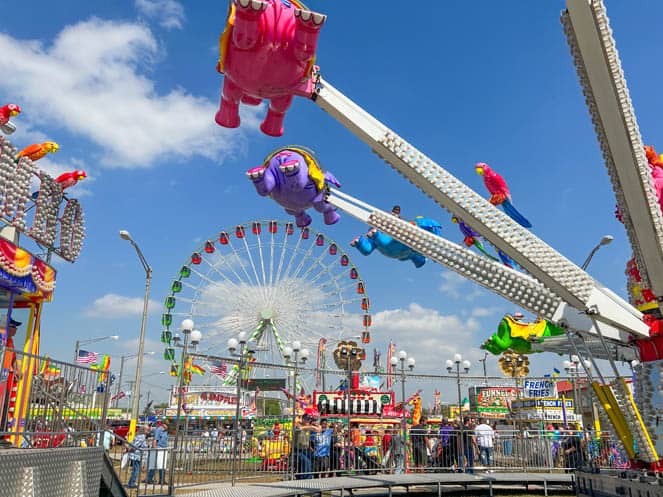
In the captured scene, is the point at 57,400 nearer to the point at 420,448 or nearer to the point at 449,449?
the point at 420,448

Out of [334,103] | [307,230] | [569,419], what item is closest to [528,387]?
[569,419]

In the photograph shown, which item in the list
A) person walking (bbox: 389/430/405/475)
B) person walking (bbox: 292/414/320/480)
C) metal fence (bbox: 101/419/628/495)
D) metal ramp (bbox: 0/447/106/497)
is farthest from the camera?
person walking (bbox: 389/430/405/475)

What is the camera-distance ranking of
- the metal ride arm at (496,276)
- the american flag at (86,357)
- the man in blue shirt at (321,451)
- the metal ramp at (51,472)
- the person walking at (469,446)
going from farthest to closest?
1. the american flag at (86,357)
2. the person walking at (469,446)
3. the man in blue shirt at (321,451)
4. the metal ride arm at (496,276)
5. the metal ramp at (51,472)

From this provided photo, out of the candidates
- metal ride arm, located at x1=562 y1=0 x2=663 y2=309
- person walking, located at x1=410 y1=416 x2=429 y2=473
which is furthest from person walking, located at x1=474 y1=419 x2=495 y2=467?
metal ride arm, located at x1=562 y1=0 x2=663 y2=309

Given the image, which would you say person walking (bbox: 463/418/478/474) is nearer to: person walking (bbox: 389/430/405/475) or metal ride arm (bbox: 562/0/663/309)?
person walking (bbox: 389/430/405/475)

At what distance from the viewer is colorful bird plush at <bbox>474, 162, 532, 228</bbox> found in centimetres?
883

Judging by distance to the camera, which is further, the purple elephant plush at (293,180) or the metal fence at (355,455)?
the metal fence at (355,455)

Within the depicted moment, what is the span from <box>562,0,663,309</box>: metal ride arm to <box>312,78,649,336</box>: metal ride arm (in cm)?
84

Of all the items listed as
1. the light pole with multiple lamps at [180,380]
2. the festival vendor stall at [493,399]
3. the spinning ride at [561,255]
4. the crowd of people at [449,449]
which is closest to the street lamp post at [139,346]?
the light pole with multiple lamps at [180,380]

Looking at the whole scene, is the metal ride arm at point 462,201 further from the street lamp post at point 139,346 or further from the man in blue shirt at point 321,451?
the street lamp post at point 139,346

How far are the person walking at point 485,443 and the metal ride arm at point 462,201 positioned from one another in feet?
25.2

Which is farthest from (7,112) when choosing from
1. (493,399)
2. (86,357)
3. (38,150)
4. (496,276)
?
(493,399)

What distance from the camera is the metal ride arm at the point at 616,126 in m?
5.19

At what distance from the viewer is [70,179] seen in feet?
44.3
